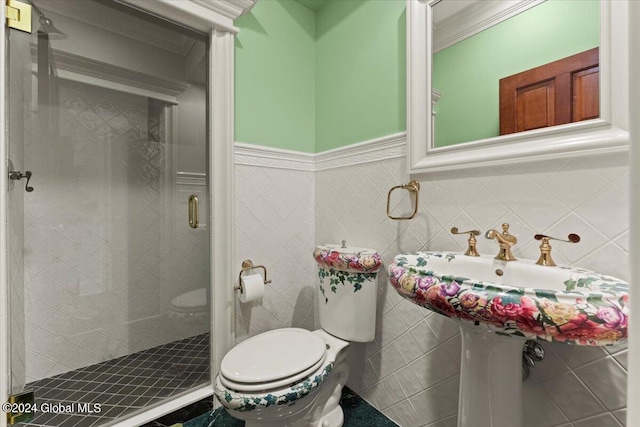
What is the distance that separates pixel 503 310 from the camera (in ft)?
1.88

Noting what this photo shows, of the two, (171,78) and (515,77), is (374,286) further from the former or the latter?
(171,78)

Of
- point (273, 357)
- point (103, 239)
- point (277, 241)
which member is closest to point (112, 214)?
point (103, 239)

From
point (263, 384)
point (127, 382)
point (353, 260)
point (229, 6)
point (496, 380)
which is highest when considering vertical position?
point (229, 6)

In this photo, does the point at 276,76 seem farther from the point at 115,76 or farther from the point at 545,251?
the point at 545,251

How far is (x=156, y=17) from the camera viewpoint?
131cm

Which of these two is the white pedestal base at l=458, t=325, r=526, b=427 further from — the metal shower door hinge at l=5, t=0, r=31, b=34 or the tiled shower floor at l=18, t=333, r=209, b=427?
the metal shower door hinge at l=5, t=0, r=31, b=34

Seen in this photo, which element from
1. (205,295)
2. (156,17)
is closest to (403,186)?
(205,295)

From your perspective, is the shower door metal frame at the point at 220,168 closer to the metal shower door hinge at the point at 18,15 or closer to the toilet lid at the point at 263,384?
the toilet lid at the point at 263,384

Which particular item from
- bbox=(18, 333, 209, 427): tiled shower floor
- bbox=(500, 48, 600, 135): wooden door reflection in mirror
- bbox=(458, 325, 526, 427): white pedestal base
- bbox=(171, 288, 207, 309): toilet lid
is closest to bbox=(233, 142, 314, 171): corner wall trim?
bbox=(171, 288, 207, 309): toilet lid

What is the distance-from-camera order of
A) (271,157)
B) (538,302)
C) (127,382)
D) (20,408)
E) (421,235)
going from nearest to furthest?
(538,302) < (20,408) < (421,235) < (127,382) < (271,157)

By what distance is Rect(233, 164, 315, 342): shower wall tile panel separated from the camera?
1.47 meters

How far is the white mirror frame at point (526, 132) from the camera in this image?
30.0 inches

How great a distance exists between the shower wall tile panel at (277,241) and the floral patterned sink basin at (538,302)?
0.87m

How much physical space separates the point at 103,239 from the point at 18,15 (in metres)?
0.91
